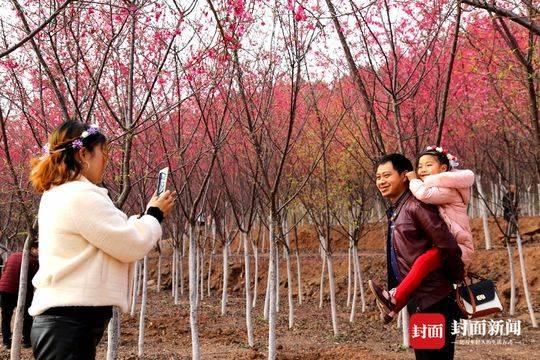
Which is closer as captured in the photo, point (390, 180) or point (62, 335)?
point (62, 335)

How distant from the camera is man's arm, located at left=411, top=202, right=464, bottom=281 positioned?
8.90 feet

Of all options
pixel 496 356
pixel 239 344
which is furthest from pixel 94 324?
pixel 239 344

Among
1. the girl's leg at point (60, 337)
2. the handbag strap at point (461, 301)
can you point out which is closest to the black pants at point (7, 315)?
the girl's leg at point (60, 337)

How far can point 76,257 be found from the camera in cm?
224

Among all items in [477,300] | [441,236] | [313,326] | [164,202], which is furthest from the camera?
[313,326]

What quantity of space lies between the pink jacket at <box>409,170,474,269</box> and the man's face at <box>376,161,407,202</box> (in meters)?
0.17

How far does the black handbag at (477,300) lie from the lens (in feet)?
9.49

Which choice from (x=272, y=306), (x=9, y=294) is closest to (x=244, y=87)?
(x=272, y=306)

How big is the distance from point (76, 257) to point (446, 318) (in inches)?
81.2

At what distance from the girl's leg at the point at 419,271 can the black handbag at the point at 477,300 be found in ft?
0.95

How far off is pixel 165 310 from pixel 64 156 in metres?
12.8

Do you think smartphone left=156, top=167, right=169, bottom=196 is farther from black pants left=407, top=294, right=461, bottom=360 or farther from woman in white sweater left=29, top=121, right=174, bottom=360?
black pants left=407, top=294, right=461, bottom=360

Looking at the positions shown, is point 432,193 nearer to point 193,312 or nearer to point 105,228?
point 105,228

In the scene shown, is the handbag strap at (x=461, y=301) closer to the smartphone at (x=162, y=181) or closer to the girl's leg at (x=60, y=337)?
the smartphone at (x=162, y=181)
